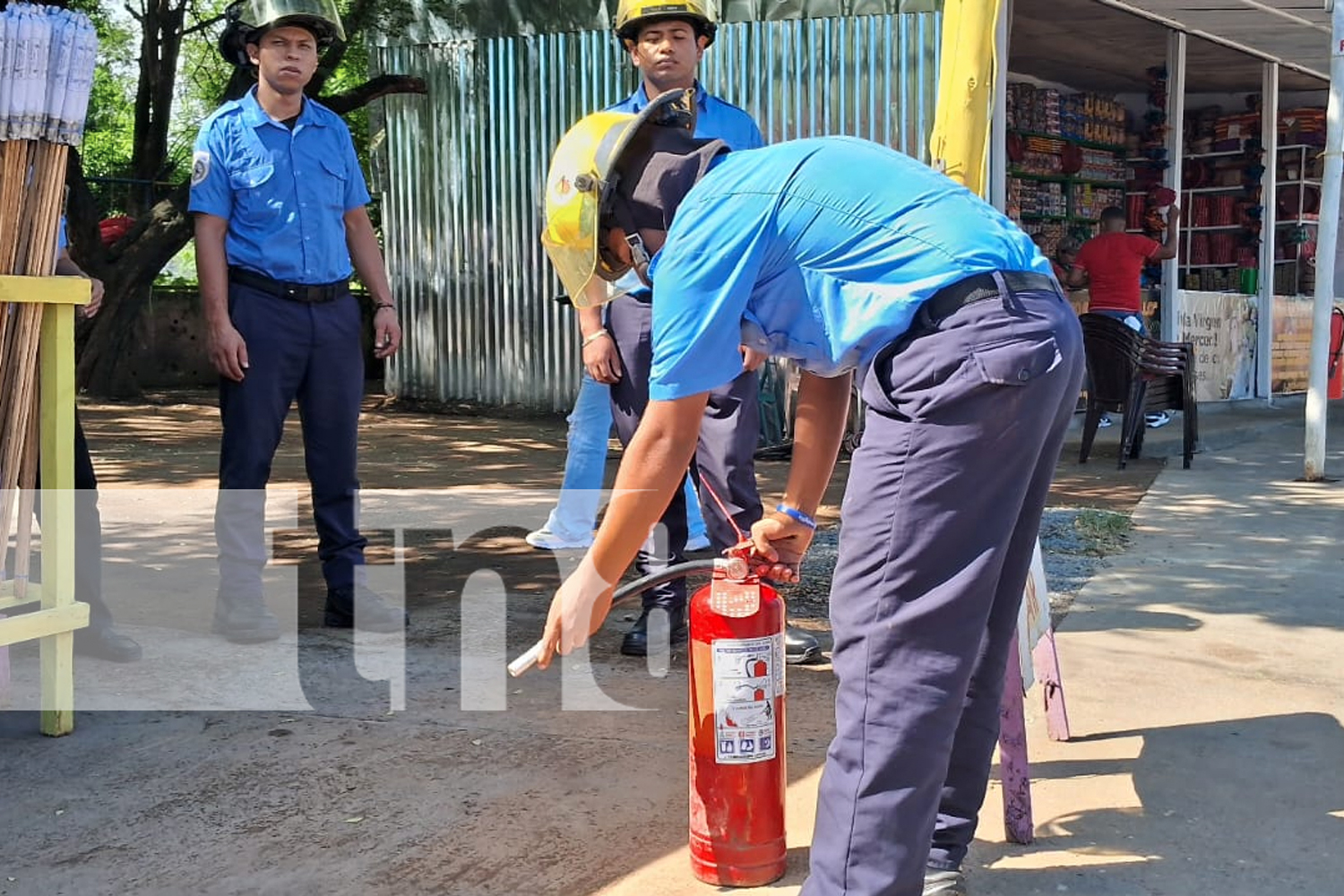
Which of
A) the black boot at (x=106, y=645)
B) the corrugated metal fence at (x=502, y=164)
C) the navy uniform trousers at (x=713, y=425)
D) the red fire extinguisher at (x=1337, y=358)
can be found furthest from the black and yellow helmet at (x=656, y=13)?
the red fire extinguisher at (x=1337, y=358)

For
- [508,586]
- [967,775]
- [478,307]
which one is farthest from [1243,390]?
[967,775]

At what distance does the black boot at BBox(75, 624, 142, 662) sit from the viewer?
4.45m

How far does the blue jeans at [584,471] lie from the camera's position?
6.40 m

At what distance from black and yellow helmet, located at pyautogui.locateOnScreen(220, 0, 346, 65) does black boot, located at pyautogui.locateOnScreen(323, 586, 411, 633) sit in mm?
1892

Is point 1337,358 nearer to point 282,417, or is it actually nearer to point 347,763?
point 282,417

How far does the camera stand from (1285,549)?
21.8 feet

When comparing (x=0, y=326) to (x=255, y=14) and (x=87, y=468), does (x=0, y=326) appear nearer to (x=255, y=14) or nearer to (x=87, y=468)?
(x=87, y=468)

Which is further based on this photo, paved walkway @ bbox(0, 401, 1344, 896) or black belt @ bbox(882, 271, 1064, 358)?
paved walkway @ bbox(0, 401, 1344, 896)

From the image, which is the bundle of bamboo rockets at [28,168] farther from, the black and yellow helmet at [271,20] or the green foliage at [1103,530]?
the green foliage at [1103,530]

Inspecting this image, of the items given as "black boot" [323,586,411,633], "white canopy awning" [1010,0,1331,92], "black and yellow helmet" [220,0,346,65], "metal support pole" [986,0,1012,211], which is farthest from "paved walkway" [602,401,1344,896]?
"white canopy awning" [1010,0,1331,92]

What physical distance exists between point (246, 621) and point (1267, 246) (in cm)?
1377

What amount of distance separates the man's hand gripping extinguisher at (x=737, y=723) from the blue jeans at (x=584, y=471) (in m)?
3.48

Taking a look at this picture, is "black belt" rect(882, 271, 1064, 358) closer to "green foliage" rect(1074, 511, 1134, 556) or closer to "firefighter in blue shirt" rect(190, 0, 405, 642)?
"firefighter in blue shirt" rect(190, 0, 405, 642)

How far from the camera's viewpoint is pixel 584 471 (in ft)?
21.3
